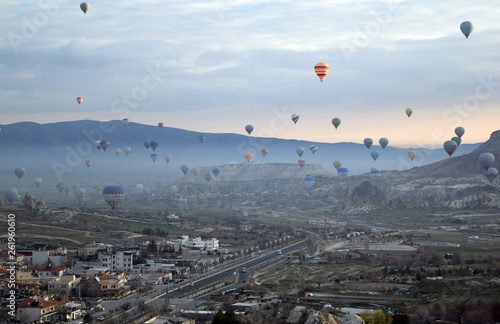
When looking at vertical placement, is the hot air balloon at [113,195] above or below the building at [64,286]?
above

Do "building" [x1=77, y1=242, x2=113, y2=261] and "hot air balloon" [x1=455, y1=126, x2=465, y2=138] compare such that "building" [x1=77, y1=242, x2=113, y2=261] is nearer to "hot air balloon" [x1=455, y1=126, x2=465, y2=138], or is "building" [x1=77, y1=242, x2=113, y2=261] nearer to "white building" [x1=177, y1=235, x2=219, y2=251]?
"white building" [x1=177, y1=235, x2=219, y2=251]

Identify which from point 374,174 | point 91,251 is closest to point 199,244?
point 91,251

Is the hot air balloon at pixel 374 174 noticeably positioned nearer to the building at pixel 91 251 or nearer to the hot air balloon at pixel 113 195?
the hot air balloon at pixel 113 195

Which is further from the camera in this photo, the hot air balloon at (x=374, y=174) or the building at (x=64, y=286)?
the hot air balloon at (x=374, y=174)

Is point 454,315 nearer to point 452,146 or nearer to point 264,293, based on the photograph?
point 264,293

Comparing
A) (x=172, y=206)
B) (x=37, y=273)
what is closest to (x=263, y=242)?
(x=37, y=273)

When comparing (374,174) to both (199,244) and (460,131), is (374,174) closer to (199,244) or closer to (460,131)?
(460,131)

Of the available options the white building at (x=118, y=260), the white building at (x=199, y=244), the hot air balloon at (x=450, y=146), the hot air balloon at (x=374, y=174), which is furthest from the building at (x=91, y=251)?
the hot air balloon at (x=374, y=174)
